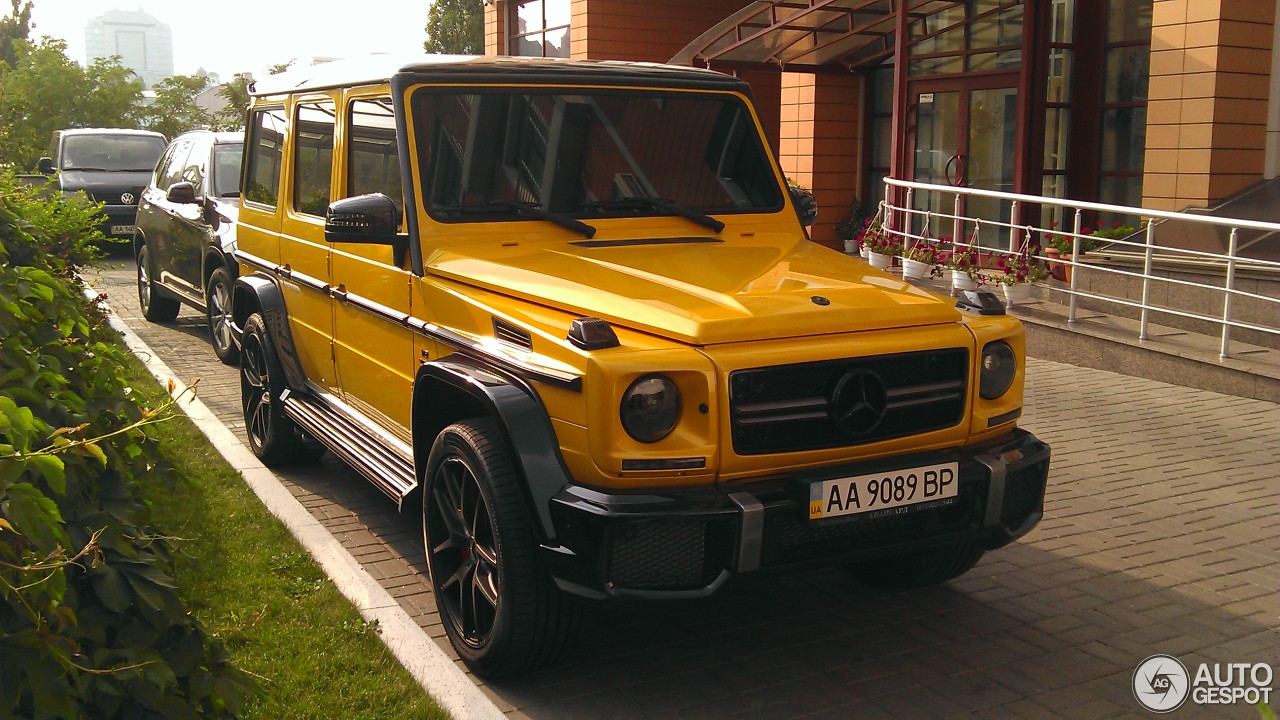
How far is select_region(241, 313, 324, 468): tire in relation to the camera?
6758 mm

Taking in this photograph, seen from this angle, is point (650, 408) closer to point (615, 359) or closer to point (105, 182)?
point (615, 359)

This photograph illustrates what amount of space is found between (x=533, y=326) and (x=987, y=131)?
12.4m

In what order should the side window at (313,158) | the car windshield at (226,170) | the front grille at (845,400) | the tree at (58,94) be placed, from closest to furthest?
the front grille at (845,400), the side window at (313,158), the car windshield at (226,170), the tree at (58,94)

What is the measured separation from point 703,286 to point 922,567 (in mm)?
1604

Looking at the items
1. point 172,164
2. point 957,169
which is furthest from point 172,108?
point 957,169

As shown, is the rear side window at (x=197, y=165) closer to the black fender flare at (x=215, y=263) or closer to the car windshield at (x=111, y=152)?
the black fender flare at (x=215, y=263)

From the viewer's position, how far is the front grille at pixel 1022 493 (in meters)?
4.31

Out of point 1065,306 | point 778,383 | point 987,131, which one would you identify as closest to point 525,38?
point 987,131

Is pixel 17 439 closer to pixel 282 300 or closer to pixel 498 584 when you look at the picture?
pixel 498 584

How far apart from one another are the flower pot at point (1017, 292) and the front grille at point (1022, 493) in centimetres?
720

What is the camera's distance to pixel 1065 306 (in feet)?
37.4

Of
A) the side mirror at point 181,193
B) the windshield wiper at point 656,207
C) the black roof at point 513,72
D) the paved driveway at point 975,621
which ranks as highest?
the black roof at point 513,72

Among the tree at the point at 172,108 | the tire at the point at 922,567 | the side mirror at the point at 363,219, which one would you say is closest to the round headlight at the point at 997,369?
the tire at the point at 922,567

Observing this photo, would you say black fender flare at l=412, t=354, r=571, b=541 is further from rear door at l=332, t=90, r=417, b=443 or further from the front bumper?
rear door at l=332, t=90, r=417, b=443
